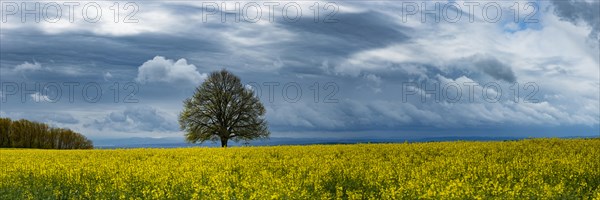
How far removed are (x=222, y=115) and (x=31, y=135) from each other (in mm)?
26558

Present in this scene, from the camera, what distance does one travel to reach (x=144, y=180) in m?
17.3

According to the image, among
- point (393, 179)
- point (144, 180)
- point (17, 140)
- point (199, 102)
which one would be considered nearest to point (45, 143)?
point (17, 140)

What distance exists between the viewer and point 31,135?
6600cm

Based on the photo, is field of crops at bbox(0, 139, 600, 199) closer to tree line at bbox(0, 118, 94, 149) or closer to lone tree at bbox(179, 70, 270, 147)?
lone tree at bbox(179, 70, 270, 147)

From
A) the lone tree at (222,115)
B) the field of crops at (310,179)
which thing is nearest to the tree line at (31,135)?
the lone tree at (222,115)

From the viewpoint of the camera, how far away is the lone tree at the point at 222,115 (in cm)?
5338

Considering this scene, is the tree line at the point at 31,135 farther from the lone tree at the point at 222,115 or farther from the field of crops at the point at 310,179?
the field of crops at the point at 310,179

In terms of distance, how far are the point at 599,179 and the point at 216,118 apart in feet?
134

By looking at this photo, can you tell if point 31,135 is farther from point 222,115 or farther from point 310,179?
point 310,179

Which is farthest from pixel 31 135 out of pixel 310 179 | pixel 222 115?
pixel 310 179

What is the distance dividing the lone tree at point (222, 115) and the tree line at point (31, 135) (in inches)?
830

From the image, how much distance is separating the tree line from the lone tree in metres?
21.1

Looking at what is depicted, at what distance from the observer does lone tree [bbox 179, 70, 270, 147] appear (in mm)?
53375

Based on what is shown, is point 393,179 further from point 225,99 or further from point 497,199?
point 225,99
